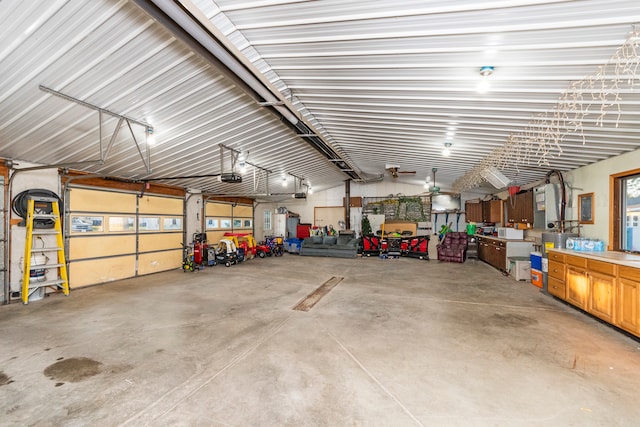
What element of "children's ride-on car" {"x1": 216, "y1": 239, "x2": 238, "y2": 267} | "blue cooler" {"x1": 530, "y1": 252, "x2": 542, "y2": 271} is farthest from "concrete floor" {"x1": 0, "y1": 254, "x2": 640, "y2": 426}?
"children's ride-on car" {"x1": 216, "y1": 239, "x2": 238, "y2": 267}

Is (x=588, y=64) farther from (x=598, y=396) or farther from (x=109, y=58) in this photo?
(x=109, y=58)

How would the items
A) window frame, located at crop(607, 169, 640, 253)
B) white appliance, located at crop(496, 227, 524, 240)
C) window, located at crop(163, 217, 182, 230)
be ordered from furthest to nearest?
window, located at crop(163, 217, 182, 230) < white appliance, located at crop(496, 227, 524, 240) < window frame, located at crop(607, 169, 640, 253)

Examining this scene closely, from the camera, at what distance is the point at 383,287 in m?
6.06

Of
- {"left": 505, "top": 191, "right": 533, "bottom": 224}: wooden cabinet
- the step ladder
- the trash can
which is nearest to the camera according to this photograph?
the step ladder

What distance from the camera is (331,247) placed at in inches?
439

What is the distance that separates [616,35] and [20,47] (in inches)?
198

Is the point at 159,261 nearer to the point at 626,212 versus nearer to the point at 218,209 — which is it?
the point at 218,209

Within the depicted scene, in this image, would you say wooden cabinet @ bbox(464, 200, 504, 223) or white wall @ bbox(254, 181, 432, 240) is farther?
white wall @ bbox(254, 181, 432, 240)

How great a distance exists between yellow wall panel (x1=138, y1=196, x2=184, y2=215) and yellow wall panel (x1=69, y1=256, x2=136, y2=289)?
1.35 meters

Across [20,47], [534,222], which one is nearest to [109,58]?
[20,47]

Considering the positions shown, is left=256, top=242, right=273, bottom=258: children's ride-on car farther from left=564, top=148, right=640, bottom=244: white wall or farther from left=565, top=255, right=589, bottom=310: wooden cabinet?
left=564, top=148, right=640, bottom=244: white wall

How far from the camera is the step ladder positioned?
4969 millimetres

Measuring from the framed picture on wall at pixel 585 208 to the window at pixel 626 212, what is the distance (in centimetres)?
53

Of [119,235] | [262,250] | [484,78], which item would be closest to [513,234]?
[484,78]
